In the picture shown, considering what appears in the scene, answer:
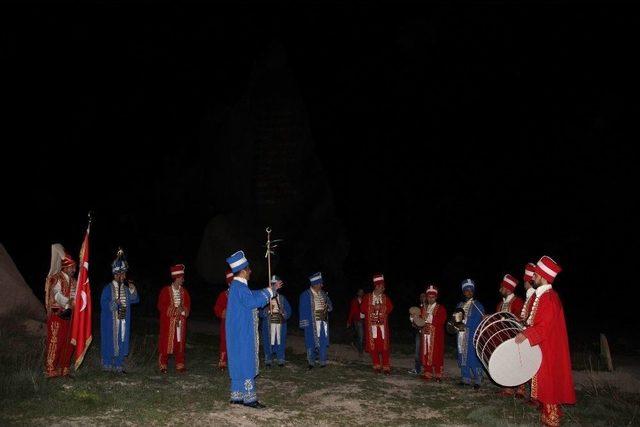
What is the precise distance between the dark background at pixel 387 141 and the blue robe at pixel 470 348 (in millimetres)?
14811

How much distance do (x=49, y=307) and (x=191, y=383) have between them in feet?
8.36

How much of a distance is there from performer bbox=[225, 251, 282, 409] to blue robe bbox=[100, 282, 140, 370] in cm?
295

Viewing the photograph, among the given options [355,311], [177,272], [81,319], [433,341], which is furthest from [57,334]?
[355,311]

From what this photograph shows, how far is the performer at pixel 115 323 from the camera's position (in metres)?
9.84

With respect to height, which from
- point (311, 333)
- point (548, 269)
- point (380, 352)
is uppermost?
→ point (548, 269)

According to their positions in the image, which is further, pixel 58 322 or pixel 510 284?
pixel 510 284

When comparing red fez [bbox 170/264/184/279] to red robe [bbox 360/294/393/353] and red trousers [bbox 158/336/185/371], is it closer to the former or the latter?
red trousers [bbox 158/336/185/371]

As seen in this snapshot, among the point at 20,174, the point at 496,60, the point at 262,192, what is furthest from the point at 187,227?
the point at 496,60

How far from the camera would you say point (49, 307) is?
29.7 feet

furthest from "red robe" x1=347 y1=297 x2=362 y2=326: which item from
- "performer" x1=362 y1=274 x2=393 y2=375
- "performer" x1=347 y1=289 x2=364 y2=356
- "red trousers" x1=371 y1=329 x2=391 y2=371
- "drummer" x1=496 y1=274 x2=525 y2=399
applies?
"drummer" x1=496 y1=274 x2=525 y2=399

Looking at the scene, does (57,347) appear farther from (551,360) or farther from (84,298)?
(551,360)

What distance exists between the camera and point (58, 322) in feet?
29.8

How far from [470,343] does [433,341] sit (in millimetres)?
826

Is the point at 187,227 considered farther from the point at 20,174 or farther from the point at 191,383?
the point at 191,383
